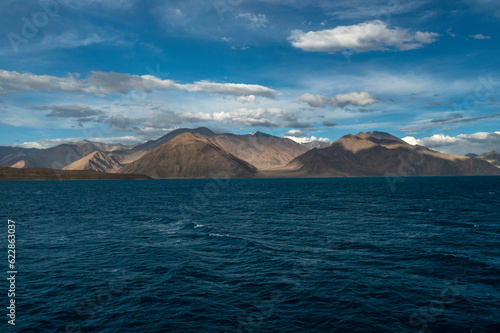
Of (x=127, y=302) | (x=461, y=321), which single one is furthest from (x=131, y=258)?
(x=461, y=321)

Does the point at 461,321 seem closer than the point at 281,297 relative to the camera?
Yes

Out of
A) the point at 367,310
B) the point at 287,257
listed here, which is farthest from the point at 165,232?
the point at 367,310

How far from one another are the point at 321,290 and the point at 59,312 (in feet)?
65.3

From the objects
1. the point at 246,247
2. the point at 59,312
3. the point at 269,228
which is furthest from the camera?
the point at 269,228

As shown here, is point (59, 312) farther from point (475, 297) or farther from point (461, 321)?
point (475, 297)

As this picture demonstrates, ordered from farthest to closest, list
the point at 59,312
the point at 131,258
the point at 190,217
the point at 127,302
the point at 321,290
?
1. the point at 190,217
2. the point at 131,258
3. the point at 321,290
4. the point at 127,302
5. the point at 59,312

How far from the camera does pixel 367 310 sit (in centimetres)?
2209

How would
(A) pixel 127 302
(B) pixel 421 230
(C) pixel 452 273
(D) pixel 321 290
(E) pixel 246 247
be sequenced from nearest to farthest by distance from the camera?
(A) pixel 127 302 < (D) pixel 321 290 < (C) pixel 452 273 < (E) pixel 246 247 < (B) pixel 421 230

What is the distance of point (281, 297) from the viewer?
960 inches

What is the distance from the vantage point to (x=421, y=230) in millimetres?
49969

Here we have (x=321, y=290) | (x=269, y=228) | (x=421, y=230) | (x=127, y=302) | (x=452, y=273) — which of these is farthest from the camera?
(x=269, y=228)

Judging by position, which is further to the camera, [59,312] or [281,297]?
[281,297]

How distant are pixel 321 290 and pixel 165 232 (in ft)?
107

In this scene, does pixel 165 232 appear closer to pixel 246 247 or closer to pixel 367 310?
pixel 246 247
